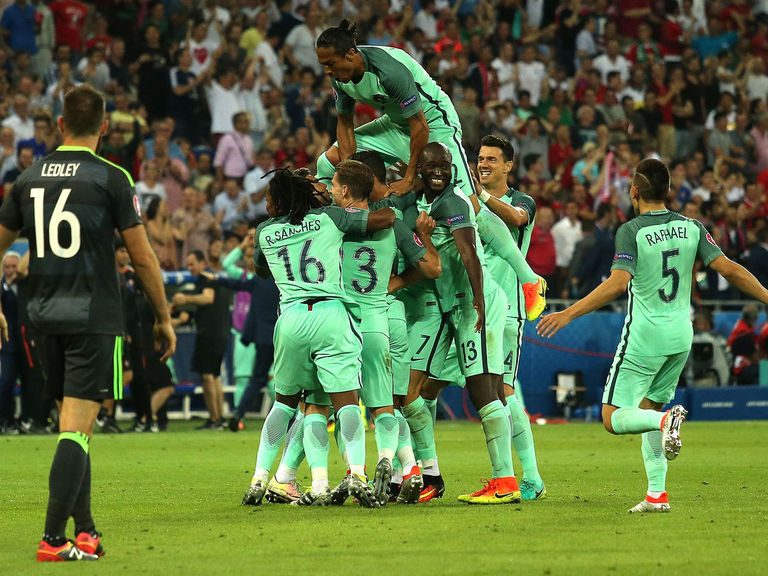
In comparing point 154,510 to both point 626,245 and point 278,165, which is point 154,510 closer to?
point 626,245

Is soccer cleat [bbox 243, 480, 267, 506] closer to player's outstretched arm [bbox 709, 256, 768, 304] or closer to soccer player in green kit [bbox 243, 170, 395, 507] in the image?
soccer player in green kit [bbox 243, 170, 395, 507]

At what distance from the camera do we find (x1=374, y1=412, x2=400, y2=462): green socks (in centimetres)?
849

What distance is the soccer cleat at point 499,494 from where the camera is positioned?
346 inches

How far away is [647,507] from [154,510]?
10.7 ft

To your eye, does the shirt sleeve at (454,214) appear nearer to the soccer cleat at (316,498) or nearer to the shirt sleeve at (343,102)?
the shirt sleeve at (343,102)

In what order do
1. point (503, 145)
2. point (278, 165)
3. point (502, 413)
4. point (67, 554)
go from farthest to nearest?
point (278, 165) < point (503, 145) < point (502, 413) < point (67, 554)

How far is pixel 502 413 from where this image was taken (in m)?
8.88

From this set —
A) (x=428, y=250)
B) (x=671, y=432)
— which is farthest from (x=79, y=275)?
(x=671, y=432)

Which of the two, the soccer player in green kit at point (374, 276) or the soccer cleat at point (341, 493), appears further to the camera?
the soccer player in green kit at point (374, 276)

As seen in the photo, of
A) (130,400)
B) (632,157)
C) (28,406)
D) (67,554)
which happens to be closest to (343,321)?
(67,554)

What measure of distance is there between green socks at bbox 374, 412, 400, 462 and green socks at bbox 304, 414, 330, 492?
0.36m

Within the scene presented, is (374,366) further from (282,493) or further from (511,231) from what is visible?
(511,231)

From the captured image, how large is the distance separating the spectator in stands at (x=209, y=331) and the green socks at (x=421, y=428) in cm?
844

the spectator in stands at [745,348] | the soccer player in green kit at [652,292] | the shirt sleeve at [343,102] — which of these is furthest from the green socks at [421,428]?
the spectator in stands at [745,348]
